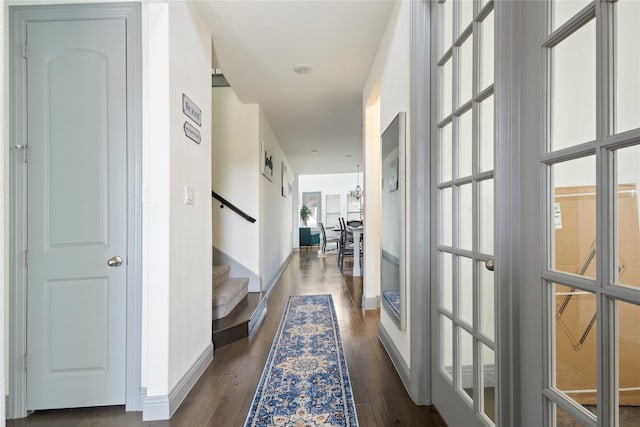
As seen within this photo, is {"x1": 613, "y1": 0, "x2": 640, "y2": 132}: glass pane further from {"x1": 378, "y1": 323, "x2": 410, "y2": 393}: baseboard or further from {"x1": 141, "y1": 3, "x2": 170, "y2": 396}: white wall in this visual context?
{"x1": 141, "y1": 3, "x2": 170, "y2": 396}: white wall

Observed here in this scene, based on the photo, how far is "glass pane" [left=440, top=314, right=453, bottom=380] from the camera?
61.9 inches

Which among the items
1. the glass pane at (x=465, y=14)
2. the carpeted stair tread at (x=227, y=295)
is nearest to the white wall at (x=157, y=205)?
the carpeted stair tread at (x=227, y=295)

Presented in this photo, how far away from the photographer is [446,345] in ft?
5.32

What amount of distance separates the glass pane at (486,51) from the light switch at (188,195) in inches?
67.3

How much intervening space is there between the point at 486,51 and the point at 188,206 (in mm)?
1813

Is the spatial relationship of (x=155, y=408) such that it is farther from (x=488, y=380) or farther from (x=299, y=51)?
(x=299, y=51)

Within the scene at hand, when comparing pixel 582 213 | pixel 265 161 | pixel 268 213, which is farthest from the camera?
pixel 268 213

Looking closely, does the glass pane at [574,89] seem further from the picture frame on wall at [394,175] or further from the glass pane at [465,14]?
the picture frame on wall at [394,175]

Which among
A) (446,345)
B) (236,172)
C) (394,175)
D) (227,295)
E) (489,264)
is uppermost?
(236,172)

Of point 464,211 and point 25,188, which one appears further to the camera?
point 25,188

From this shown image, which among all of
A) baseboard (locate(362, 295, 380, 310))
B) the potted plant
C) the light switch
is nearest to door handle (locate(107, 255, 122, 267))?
the light switch

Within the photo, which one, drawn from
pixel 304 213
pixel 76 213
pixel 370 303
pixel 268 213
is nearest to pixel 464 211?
pixel 76 213

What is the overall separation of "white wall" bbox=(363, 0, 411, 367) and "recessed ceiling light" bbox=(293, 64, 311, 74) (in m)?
Answer: 0.68

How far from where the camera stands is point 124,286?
70.7 inches
